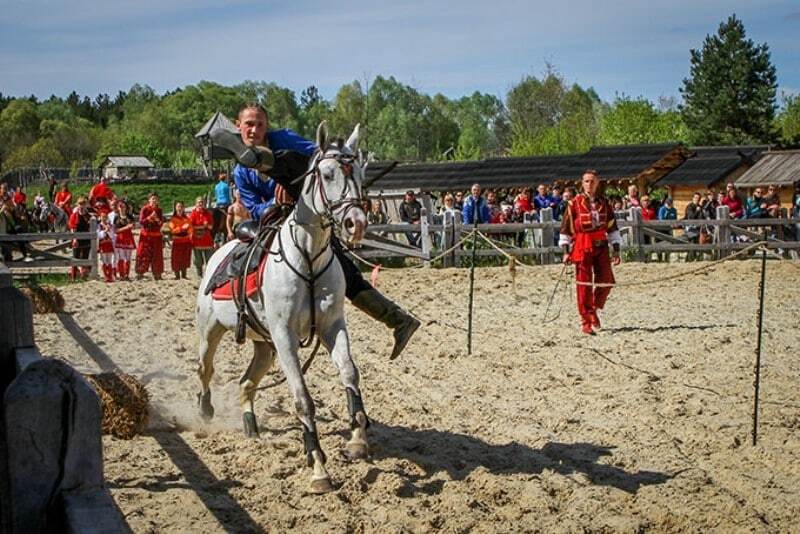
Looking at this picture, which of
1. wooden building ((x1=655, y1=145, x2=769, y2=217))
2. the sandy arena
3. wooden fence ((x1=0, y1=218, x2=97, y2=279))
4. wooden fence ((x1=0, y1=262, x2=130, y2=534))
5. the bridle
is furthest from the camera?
wooden building ((x1=655, y1=145, x2=769, y2=217))

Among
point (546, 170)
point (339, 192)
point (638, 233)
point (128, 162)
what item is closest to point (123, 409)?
point (339, 192)

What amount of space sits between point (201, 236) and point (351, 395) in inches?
634

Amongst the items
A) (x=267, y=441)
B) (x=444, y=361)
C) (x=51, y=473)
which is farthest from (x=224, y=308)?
(x=51, y=473)

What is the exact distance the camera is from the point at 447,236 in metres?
24.9

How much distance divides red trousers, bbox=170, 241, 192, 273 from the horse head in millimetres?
15662

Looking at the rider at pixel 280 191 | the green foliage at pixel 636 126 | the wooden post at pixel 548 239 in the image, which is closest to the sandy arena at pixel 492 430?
the rider at pixel 280 191

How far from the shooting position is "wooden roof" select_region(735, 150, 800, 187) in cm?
4244

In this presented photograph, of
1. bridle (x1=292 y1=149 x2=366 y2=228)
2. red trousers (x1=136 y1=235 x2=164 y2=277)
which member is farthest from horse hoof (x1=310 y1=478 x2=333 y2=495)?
red trousers (x1=136 y1=235 x2=164 y2=277)

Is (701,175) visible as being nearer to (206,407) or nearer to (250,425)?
(206,407)

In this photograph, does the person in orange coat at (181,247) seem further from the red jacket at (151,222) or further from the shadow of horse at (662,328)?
the shadow of horse at (662,328)

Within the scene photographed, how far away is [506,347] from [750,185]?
3239cm

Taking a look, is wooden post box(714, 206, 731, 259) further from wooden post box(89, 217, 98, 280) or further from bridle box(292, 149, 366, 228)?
bridle box(292, 149, 366, 228)

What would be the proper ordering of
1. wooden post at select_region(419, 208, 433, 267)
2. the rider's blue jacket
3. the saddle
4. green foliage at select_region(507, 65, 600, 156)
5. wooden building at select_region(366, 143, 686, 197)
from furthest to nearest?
green foliage at select_region(507, 65, 600, 156) < wooden building at select_region(366, 143, 686, 197) < wooden post at select_region(419, 208, 433, 267) < the rider's blue jacket < the saddle

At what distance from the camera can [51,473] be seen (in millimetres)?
3113
